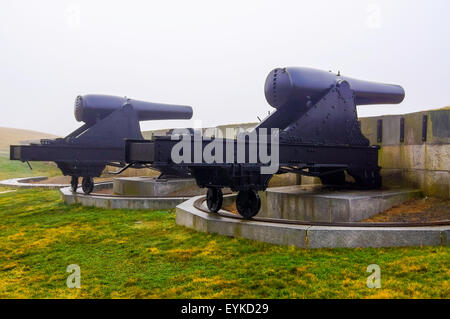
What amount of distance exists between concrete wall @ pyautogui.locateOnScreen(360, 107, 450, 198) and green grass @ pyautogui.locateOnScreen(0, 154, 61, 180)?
79.1 ft

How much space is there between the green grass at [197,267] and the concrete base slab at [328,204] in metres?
1.73

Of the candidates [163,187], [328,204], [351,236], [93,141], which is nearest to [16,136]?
[93,141]

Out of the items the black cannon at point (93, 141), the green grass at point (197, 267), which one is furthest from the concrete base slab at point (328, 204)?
the black cannon at point (93, 141)

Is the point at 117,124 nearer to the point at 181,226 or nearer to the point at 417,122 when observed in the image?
the point at 181,226

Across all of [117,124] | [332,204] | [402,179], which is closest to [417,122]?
[402,179]

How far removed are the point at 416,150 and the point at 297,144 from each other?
3447 mm

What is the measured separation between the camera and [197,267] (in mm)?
5008

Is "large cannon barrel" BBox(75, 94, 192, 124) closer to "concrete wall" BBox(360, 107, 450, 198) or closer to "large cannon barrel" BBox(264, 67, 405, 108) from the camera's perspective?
"large cannon barrel" BBox(264, 67, 405, 108)

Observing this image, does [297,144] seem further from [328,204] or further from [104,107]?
[104,107]

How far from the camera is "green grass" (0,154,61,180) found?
28.2m

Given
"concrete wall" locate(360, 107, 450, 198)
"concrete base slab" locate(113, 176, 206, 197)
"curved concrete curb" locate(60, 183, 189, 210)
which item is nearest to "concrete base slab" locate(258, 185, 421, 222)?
"concrete wall" locate(360, 107, 450, 198)

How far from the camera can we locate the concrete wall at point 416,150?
8.48 meters

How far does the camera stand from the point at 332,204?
709cm
